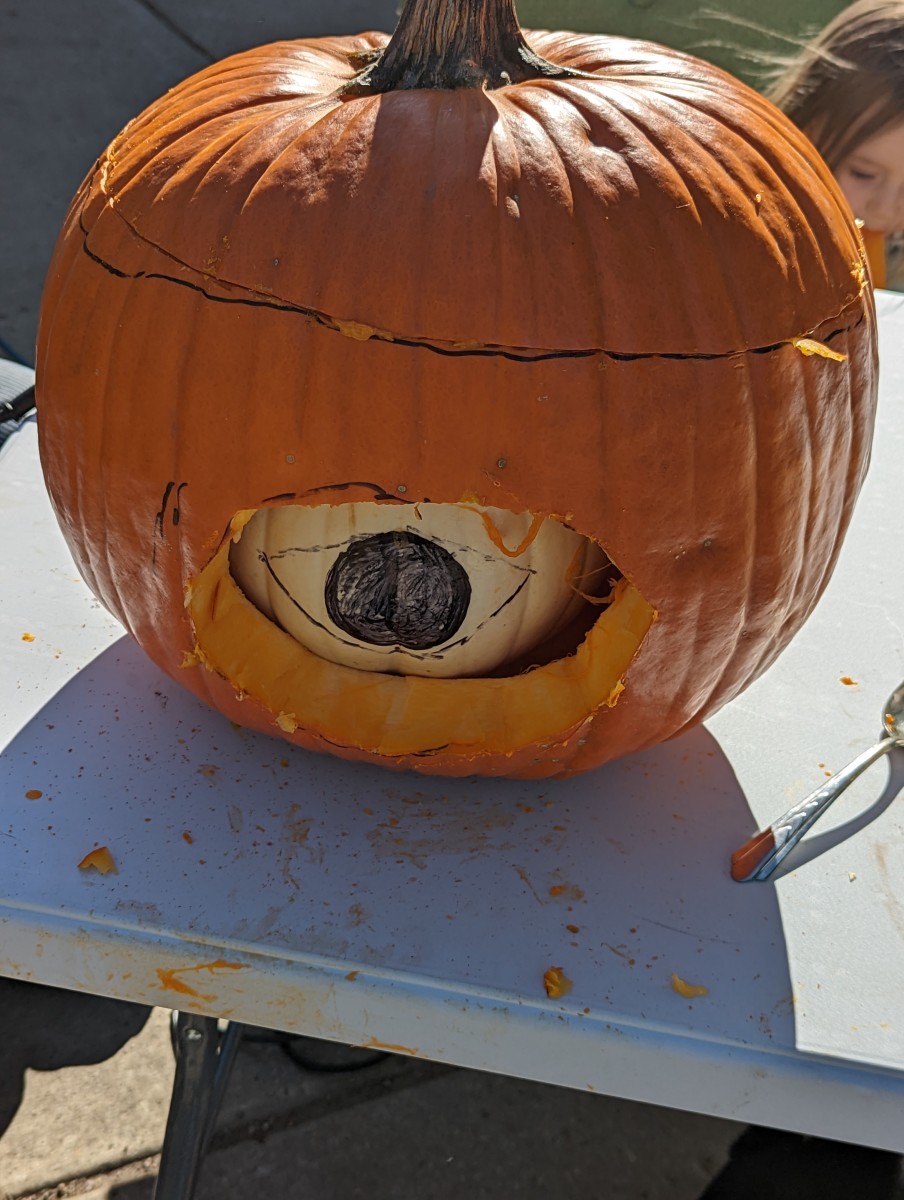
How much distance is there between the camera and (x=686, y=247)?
828mm

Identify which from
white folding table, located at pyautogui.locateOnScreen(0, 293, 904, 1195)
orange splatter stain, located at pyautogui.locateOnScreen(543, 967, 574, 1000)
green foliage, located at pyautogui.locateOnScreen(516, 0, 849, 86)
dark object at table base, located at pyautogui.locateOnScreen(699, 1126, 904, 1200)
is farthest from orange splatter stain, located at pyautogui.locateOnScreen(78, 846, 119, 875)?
green foliage, located at pyautogui.locateOnScreen(516, 0, 849, 86)

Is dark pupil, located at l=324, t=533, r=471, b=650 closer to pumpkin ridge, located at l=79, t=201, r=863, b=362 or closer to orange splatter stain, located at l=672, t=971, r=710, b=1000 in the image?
pumpkin ridge, located at l=79, t=201, r=863, b=362

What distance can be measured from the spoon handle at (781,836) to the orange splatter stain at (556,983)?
7.0 inches

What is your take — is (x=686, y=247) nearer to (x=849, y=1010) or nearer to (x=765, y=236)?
(x=765, y=236)

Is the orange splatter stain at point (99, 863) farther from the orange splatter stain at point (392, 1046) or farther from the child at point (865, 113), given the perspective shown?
the child at point (865, 113)

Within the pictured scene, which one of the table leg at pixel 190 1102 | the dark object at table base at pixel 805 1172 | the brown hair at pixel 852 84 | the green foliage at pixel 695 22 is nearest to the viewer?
the table leg at pixel 190 1102

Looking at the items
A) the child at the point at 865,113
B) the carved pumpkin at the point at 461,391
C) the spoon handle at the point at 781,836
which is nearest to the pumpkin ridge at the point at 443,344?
the carved pumpkin at the point at 461,391

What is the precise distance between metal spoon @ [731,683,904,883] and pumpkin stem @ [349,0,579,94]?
2.03 ft

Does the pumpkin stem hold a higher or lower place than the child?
higher

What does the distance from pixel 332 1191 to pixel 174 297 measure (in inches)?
42.4

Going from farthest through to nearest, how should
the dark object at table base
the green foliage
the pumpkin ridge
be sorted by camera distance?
the green foliage → the dark object at table base → the pumpkin ridge

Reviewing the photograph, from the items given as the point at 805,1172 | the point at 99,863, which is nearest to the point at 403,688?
the point at 99,863

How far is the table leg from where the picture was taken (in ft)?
3.43

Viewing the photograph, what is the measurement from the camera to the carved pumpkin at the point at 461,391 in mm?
806
